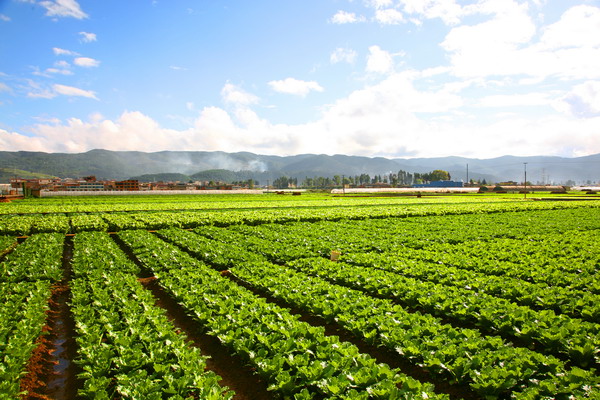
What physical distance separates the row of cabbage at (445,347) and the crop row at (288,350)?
0.72m

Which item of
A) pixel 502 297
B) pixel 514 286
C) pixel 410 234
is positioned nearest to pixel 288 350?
pixel 502 297

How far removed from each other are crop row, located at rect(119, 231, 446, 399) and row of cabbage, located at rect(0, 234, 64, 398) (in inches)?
124

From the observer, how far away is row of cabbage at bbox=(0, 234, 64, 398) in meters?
5.96

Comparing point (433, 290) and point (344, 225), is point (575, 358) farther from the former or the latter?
point (344, 225)

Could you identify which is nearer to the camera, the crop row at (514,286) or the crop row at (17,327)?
the crop row at (17,327)

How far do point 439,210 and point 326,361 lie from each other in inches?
1389

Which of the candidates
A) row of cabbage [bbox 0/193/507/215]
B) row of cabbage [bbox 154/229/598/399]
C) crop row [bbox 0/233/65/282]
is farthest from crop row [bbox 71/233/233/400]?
row of cabbage [bbox 0/193/507/215]

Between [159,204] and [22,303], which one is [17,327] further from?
[159,204]

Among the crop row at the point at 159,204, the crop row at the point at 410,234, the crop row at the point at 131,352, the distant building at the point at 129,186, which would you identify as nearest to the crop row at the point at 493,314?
the crop row at the point at 131,352

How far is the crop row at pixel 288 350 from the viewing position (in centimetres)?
524

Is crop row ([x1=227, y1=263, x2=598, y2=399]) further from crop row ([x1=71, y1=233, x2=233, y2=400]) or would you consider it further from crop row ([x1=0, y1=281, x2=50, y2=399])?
crop row ([x1=0, y1=281, x2=50, y2=399])

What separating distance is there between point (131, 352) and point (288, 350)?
2.78m

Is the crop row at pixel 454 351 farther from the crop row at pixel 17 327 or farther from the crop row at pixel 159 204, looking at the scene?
the crop row at pixel 159 204

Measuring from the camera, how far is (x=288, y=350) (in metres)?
6.40
